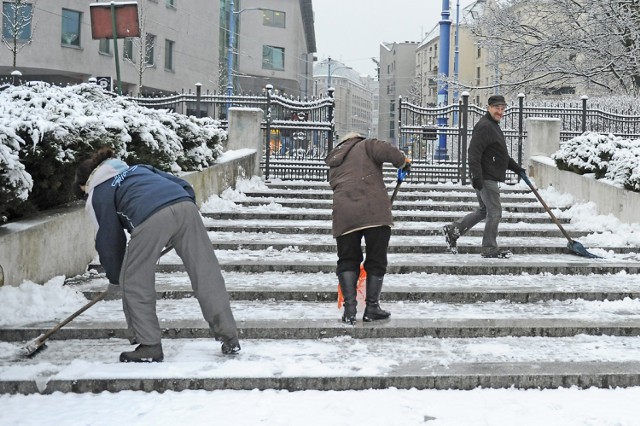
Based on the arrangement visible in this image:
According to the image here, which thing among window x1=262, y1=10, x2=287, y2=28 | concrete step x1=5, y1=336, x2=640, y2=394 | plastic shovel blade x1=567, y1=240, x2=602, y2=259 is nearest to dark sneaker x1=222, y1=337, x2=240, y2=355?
concrete step x1=5, y1=336, x2=640, y2=394

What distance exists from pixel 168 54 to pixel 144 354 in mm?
34631

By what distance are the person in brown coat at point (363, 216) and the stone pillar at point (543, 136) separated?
31.2 ft

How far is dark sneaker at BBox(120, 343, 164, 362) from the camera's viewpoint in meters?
4.69

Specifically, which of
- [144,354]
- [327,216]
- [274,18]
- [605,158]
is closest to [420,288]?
[144,354]

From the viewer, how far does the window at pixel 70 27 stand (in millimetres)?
29953

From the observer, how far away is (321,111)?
14.7 meters

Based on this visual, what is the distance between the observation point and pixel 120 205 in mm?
4637

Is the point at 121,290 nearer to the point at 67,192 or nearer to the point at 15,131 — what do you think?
the point at 15,131

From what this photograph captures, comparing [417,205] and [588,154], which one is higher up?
[588,154]

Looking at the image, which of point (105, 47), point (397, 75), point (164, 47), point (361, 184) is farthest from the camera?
point (397, 75)

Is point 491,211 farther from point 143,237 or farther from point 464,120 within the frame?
point 464,120

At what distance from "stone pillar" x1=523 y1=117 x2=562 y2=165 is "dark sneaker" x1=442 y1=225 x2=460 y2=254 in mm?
6432

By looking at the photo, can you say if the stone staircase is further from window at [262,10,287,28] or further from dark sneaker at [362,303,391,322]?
window at [262,10,287,28]

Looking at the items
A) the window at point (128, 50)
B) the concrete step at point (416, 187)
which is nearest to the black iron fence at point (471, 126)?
the concrete step at point (416, 187)
